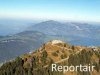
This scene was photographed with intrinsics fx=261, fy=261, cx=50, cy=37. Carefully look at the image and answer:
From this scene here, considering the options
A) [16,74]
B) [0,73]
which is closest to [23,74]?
[16,74]

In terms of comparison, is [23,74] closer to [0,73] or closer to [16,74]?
[16,74]
